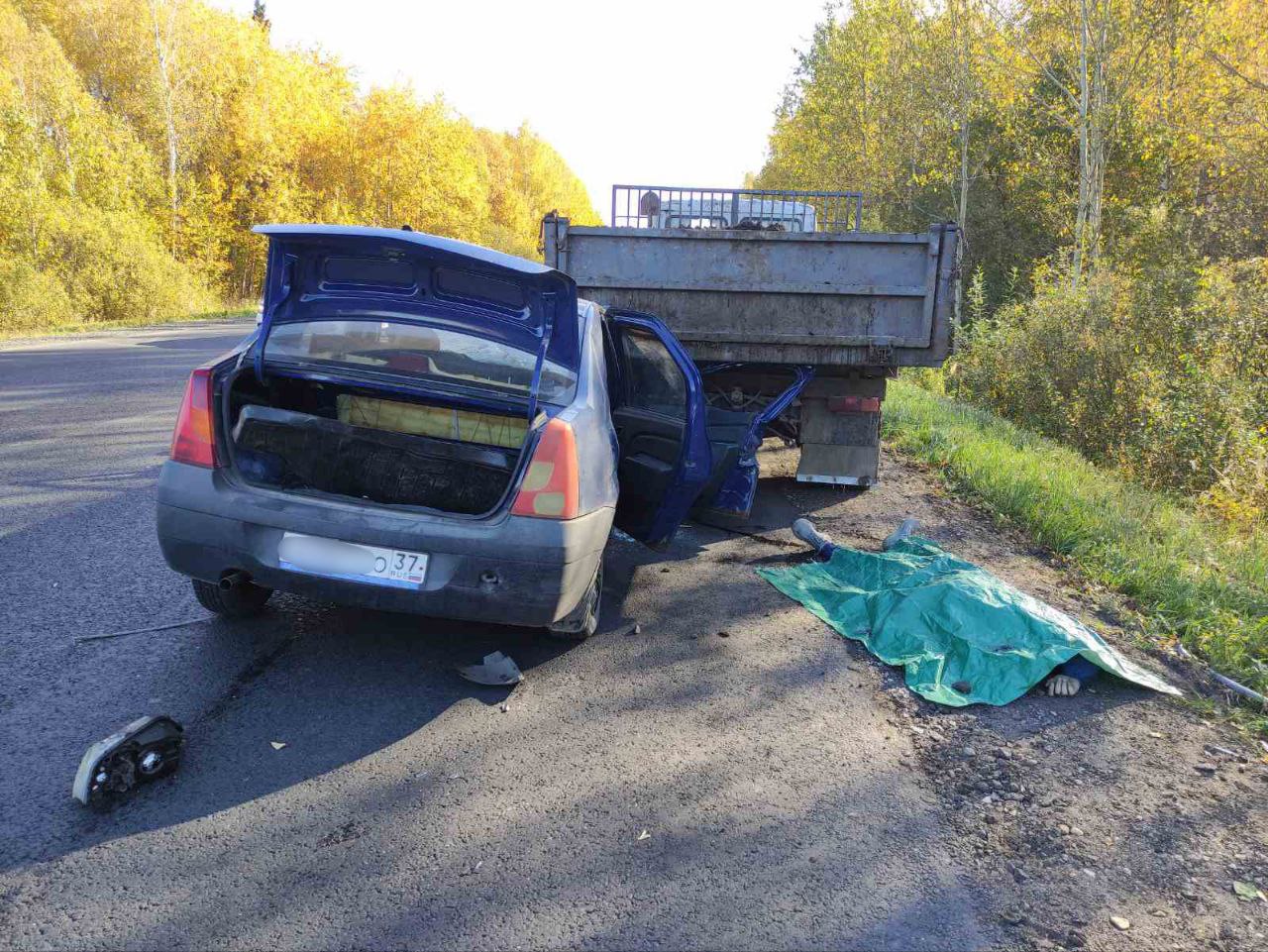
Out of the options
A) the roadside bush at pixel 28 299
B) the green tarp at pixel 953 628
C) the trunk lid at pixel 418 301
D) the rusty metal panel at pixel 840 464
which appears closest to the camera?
the trunk lid at pixel 418 301

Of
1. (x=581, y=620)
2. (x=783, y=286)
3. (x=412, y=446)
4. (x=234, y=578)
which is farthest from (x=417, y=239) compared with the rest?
(x=783, y=286)

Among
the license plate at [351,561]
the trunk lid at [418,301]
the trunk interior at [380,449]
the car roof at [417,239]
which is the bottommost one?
the license plate at [351,561]

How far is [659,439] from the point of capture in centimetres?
506

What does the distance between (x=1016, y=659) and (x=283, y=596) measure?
354 cm

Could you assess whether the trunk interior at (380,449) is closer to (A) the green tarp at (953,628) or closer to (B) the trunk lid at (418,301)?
(B) the trunk lid at (418,301)

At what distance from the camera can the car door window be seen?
5.33 m

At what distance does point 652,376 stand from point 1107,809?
10.6ft

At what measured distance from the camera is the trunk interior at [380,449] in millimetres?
4105

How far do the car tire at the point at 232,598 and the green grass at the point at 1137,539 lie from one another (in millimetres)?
4595

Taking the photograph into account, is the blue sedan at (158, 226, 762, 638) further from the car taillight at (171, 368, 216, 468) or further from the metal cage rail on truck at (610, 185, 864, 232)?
the metal cage rail on truck at (610, 185, 864, 232)

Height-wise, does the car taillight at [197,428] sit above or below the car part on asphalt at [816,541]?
above

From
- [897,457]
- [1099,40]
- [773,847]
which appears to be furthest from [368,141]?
[773,847]

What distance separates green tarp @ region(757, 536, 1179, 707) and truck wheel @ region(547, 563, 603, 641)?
1.33 m

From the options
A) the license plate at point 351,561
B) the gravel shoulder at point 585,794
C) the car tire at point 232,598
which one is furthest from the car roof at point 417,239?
the gravel shoulder at point 585,794
